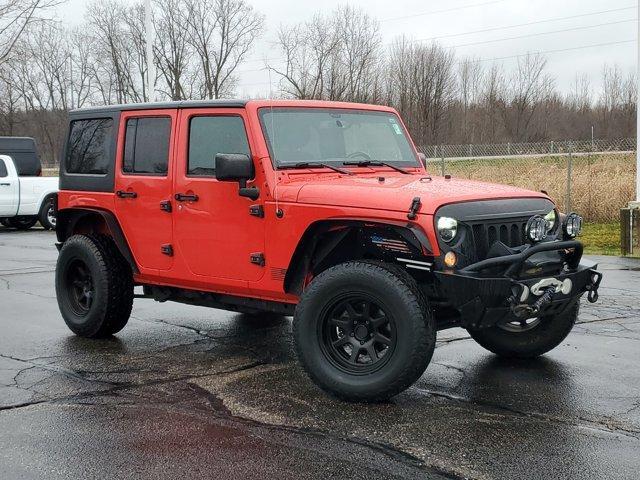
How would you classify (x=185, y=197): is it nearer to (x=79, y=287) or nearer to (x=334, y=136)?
(x=334, y=136)

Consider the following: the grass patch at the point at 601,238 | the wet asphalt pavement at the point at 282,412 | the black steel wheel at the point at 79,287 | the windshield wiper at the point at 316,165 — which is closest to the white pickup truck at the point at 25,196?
the grass patch at the point at 601,238

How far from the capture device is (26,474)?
3.90 metres

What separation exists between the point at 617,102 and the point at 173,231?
183ft

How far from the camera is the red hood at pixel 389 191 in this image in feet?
16.1

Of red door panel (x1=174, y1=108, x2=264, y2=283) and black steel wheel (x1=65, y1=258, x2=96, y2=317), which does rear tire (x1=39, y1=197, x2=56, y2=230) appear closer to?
black steel wheel (x1=65, y1=258, x2=96, y2=317)

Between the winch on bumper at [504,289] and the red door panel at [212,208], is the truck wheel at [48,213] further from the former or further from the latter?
the winch on bumper at [504,289]

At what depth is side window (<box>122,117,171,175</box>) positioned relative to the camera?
249 inches

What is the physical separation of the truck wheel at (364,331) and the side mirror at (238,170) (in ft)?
2.79

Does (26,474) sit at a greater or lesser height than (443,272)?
lesser

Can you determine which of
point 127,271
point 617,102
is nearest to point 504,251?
point 127,271

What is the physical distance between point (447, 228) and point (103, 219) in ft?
11.2

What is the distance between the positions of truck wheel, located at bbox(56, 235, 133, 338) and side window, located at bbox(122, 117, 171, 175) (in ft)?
2.49

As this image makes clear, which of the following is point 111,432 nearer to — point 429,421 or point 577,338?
point 429,421

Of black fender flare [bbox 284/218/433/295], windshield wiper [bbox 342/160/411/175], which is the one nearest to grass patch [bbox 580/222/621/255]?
windshield wiper [bbox 342/160/411/175]
